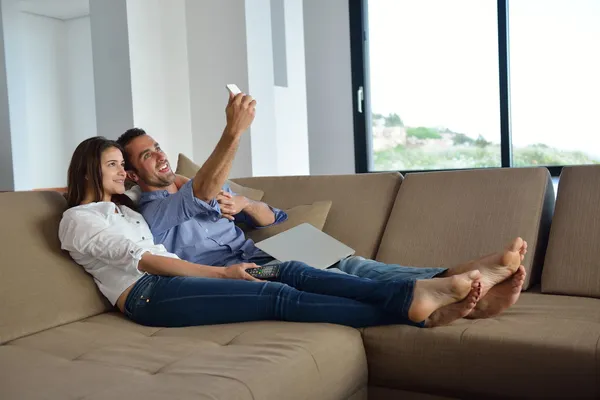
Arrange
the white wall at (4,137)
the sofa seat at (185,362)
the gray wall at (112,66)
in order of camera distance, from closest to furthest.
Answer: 1. the sofa seat at (185,362)
2. the gray wall at (112,66)
3. the white wall at (4,137)

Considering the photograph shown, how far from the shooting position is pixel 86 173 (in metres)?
2.07

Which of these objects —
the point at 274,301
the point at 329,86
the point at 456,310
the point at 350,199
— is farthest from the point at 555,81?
the point at 274,301

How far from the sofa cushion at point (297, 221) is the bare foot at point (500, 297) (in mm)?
783

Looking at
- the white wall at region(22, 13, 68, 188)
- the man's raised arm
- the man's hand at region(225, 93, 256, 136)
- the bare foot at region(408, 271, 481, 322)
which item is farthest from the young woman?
the white wall at region(22, 13, 68, 188)

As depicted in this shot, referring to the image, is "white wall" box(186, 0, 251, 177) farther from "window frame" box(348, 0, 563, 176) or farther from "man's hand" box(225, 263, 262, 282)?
"man's hand" box(225, 263, 262, 282)

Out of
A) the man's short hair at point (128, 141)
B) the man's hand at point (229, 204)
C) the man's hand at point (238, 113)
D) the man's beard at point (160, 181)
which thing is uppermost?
the man's hand at point (238, 113)

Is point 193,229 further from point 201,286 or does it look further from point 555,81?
point 555,81

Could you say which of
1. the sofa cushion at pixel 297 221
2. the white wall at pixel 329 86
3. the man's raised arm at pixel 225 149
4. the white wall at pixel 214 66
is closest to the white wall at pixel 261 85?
the white wall at pixel 214 66

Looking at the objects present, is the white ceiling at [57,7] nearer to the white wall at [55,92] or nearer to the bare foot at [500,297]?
the white wall at [55,92]

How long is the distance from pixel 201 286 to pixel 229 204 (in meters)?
0.52

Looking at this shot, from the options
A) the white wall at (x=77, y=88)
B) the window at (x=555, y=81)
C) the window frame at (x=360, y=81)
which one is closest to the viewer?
the window at (x=555, y=81)

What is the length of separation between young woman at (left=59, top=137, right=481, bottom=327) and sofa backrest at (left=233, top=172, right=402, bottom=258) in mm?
575

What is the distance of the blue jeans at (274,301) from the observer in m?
1.75

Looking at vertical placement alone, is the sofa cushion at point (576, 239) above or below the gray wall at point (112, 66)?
below
